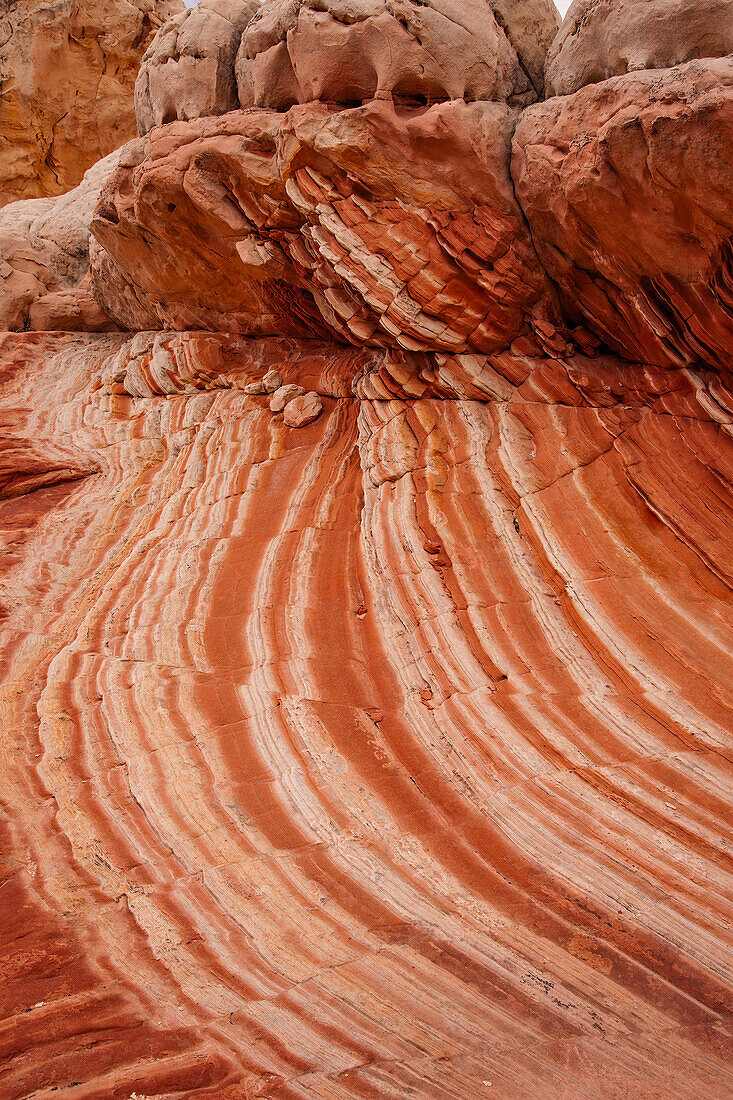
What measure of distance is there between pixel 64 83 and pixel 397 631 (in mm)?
20682

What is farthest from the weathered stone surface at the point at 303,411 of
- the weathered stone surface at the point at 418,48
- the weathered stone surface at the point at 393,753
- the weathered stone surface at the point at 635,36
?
the weathered stone surface at the point at 635,36

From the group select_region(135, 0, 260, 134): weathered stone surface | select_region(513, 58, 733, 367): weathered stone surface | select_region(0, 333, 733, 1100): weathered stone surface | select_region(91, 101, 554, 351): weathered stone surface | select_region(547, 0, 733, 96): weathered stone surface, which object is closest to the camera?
select_region(0, 333, 733, 1100): weathered stone surface

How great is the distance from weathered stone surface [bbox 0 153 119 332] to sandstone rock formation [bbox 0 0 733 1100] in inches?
138

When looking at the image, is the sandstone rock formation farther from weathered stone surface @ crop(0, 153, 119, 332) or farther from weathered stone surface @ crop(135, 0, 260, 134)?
weathered stone surface @ crop(0, 153, 119, 332)

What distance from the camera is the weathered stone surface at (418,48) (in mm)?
7031

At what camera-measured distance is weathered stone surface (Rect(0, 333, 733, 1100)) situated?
3.22 m

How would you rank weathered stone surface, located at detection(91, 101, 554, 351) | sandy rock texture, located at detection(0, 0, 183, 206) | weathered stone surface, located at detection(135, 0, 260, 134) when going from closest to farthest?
weathered stone surface, located at detection(91, 101, 554, 351) < weathered stone surface, located at detection(135, 0, 260, 134) < sandy rock texture, located at detection(0, 0, 183, 206)

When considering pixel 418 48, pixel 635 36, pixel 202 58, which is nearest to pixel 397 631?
pixel 635 36

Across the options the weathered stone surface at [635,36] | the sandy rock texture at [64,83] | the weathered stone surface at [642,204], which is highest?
the sandy rock texture at [64,83]

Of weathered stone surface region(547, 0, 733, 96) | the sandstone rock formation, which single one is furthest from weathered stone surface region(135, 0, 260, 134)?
weathered stone surface region(547, 0, 733, 96)

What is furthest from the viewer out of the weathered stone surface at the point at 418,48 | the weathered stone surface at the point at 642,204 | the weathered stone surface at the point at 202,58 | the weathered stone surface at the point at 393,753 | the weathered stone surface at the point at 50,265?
the weathered stone surface at the point at 50,265

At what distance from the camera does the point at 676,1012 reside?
326 centimetres

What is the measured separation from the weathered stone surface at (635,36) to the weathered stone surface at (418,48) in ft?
2.44

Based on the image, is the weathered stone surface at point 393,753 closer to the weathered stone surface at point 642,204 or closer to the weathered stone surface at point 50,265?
the weathered stone surface at point 642,204
